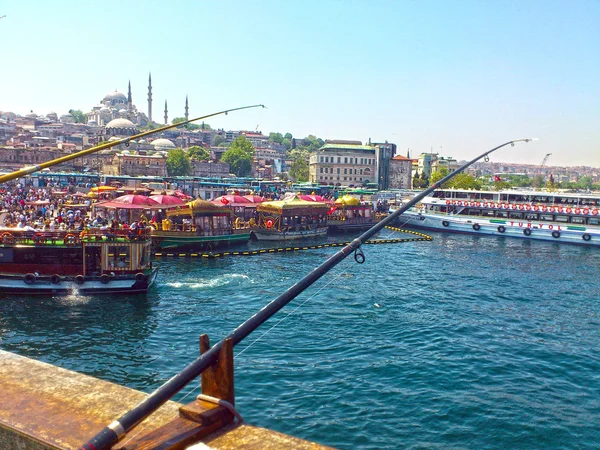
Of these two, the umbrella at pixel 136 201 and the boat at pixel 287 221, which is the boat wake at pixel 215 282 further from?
the boat at pixel 287 221

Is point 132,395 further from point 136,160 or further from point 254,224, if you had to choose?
point 136,160

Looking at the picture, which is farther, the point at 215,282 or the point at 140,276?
the point at 215,282

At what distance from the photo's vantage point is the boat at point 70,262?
19547mm

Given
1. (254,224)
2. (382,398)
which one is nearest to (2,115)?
(254,224)

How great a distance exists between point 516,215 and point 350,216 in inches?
637

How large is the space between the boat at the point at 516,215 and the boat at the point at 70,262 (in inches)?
1190

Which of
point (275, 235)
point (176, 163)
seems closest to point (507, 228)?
point (275, 235)

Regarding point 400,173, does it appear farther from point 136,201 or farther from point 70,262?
point 70,262

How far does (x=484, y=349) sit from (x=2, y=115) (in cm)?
18955

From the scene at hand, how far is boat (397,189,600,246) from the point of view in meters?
44.4

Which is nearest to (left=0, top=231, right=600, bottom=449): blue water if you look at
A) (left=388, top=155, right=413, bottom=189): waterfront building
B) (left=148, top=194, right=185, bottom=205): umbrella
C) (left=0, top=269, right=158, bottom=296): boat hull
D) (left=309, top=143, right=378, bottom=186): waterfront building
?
(left=0, top=269, right=158, bottom=296): boat hull

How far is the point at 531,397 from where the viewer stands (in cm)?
1224

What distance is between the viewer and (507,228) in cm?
4684

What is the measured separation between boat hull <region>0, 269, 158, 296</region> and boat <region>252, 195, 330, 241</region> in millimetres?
17730
